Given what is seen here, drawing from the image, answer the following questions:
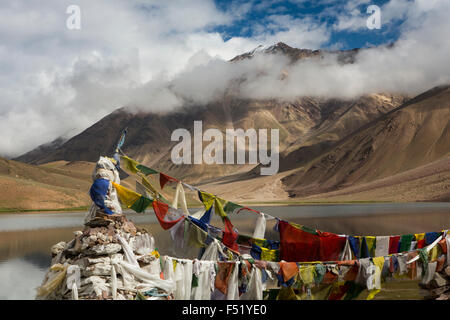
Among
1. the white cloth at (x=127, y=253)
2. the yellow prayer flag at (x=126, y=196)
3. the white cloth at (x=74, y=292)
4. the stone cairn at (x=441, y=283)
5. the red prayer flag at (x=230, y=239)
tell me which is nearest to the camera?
the white cloth at (x=74, y=292)

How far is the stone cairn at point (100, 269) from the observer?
833cm

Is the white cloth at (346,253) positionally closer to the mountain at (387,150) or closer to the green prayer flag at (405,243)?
the green prayer flag at (405,243)

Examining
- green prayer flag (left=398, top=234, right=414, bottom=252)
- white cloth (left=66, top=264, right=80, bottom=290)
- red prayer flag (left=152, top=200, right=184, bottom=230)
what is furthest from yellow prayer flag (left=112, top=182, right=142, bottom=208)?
green prayer flag (left=398, top=234, right=414, bottom=252)

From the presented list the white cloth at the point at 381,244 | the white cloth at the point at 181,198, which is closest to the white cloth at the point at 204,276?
the white cloth at the point at 181,198

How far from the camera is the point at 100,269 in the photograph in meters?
8.48

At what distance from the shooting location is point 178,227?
1147 cm

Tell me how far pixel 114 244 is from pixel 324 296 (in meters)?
4.67

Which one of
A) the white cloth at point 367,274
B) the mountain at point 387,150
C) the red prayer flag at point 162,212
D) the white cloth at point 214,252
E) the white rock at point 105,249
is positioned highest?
the mountain at point 387,150

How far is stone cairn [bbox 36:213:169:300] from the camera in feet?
27.3

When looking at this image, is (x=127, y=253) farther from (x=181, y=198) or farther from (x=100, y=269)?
(x=181, y=198)

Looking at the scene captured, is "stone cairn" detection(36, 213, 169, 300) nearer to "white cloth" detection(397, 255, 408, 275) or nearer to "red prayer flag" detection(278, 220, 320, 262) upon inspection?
"red prayer flag" detection(278, 220, 320, 262)

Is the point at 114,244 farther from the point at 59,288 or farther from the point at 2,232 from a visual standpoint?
the point at 2,232
